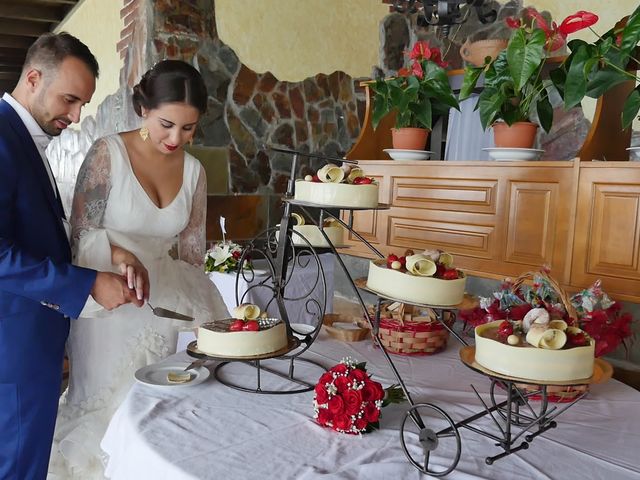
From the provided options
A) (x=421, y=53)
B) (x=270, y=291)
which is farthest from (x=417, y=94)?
(x=270, y=291)

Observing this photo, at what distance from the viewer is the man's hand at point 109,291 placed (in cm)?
147

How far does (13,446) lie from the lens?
5.02 feet

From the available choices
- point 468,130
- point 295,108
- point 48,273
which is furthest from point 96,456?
point 295,108

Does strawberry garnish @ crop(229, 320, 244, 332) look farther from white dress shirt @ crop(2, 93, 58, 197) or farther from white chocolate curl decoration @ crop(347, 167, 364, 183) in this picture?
white dress shirt @ crop(2, 93, 58, 197)

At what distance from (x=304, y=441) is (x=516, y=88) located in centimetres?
121

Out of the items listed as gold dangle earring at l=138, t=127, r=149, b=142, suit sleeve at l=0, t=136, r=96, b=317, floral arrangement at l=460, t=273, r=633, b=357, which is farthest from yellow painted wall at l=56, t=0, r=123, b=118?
floral arrangement at l=460, t=273, r=633, b=357

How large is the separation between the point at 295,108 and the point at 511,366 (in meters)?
4.27

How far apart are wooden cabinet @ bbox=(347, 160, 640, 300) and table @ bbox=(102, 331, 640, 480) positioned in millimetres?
412

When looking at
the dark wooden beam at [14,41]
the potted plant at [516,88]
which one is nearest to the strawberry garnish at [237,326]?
the potted plant at [516,88]

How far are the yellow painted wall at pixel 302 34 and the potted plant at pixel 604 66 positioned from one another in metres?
3.36

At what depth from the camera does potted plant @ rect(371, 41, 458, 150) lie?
2000 mm

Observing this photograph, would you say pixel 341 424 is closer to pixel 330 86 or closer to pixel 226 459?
pixel 226 459

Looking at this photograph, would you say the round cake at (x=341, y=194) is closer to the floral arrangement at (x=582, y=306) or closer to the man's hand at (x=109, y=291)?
the floral arrangement at (x=582, y=306)

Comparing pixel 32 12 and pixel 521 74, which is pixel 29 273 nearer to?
pixel 521 74
